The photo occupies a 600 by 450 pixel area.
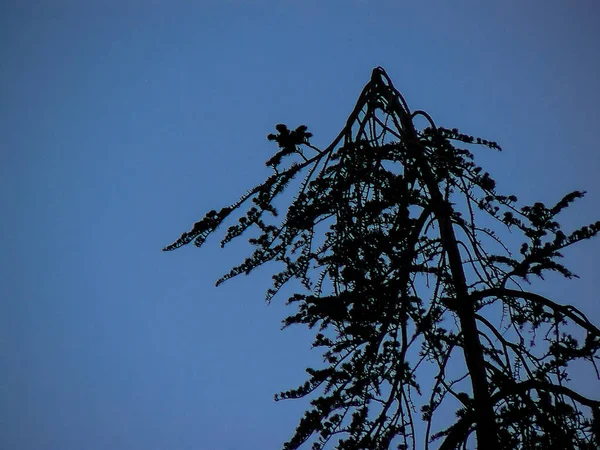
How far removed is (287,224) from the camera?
3369mm

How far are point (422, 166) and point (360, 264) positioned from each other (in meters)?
0.80

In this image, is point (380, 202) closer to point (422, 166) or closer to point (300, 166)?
point (422, 166)

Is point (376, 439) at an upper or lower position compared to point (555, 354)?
lower

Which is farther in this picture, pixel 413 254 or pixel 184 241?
pixel 184 241

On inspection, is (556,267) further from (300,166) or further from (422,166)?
(300,166)

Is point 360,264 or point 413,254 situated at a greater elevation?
point 413,254

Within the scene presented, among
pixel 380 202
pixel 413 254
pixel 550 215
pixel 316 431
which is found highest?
pixel 550 215

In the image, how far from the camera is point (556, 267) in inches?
118

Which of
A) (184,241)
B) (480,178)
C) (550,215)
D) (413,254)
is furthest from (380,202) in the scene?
(184,241)

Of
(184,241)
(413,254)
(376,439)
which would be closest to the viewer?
(376,439)

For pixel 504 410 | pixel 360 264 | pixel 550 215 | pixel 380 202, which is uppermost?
pixel 550 215

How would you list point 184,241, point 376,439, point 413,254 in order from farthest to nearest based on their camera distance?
point 184,241 → point 413,254 → point 376,439

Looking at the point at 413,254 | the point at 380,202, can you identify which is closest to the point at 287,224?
the point at 380,202

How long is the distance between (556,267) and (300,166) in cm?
160
